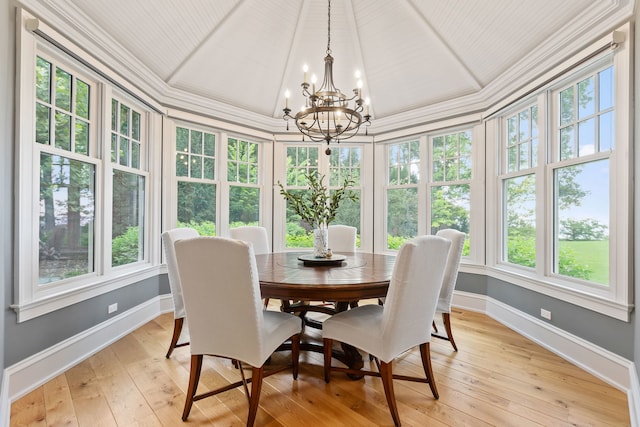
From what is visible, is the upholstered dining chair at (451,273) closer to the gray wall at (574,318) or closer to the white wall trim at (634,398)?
the gray wall at (574,318)

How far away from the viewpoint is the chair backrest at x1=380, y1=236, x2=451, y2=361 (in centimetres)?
161

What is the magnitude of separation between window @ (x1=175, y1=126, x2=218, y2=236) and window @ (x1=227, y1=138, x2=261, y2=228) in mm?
246

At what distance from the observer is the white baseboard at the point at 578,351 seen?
192 cm

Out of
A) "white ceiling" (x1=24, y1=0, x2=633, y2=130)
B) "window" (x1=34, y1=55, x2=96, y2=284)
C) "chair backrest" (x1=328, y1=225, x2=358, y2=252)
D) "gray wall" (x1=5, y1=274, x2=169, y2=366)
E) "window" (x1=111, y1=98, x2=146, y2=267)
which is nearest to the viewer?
"gray wall" (x1=5, y1=274, x2=169, y2=366)

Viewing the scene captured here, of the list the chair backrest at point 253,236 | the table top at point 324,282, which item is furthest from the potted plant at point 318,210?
the chair backrest at point 253,236

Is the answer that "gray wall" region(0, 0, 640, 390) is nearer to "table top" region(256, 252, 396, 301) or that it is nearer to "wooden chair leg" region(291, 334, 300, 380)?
"table top" region(256, 252, 396, 301)

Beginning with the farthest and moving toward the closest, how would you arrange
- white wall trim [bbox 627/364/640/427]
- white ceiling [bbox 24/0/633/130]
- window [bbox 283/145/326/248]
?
window [bbox 283/145/326/248] < white ceiling [bbox 24/0/633/130] < white wall trim [bbox 627/364/640/427]

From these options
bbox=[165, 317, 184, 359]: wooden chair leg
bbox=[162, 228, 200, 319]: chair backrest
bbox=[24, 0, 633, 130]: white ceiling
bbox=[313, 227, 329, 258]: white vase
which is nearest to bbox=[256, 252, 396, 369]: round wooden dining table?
bbox=[313, 227, 329, 258]: white vase

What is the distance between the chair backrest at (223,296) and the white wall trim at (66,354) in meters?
1.22

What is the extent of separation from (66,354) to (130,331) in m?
0.69

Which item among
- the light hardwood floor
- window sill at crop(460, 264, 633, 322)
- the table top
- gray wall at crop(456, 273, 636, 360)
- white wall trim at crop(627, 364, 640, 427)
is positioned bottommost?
the light hardwood floor

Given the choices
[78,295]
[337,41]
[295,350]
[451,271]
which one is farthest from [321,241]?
[337,41]

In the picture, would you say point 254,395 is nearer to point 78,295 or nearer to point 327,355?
point 327,355

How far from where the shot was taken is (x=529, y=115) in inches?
122
